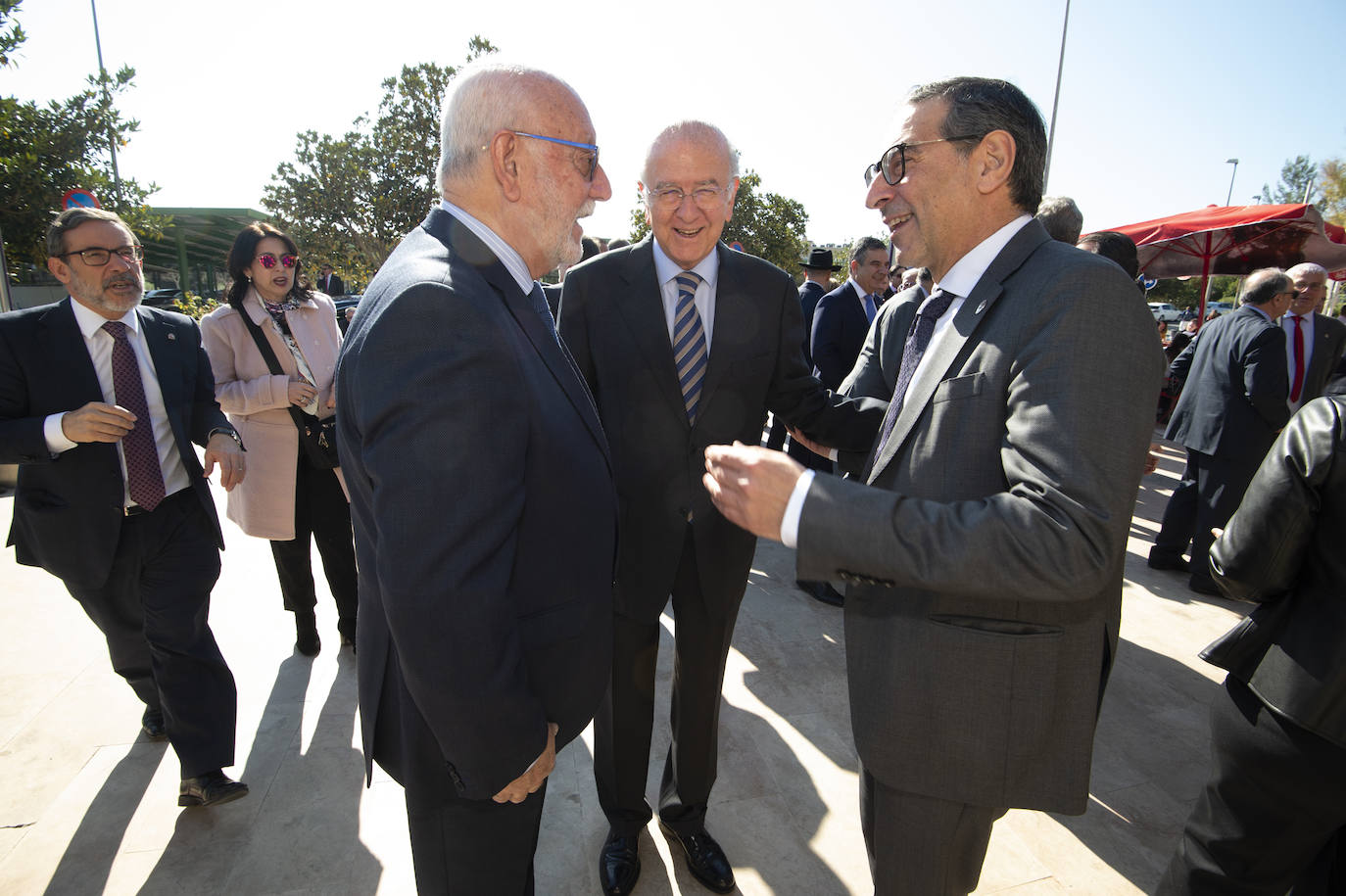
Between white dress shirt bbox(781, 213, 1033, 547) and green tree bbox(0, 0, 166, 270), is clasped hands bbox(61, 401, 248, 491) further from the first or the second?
green tree bbox(0, 0, 166, 270)

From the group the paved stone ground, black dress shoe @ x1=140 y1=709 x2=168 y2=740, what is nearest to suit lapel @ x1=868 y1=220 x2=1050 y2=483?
the paved stone ground

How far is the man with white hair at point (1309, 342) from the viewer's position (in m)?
4.93

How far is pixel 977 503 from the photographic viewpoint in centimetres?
106

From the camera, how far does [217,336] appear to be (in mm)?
3211

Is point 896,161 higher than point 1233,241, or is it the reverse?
point 1233,241

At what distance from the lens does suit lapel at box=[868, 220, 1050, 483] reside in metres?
1.22

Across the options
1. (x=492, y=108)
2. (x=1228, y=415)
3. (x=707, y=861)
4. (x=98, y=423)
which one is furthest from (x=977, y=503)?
(x=1228, y=415)

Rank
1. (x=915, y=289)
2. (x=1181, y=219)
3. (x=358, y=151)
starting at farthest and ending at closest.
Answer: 1. (x=358, y=151)
2. (x=1181, y=219)
3. (x=915, y=289)

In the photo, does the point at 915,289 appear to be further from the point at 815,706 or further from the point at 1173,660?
the point at 1173,660

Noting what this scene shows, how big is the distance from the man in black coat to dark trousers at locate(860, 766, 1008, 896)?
751mm

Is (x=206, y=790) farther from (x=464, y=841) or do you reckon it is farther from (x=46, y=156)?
(x=46, y=156)

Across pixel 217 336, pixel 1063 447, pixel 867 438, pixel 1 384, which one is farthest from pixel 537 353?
pixel 217 336

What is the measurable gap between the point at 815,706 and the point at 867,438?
1.69m

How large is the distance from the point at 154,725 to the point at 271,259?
7.28 ft
